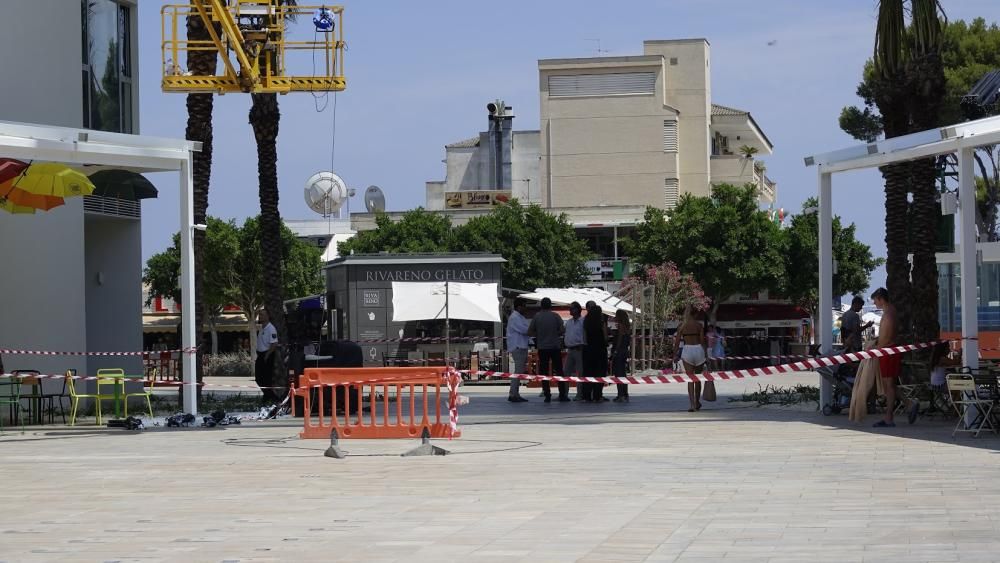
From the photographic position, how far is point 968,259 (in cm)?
1666

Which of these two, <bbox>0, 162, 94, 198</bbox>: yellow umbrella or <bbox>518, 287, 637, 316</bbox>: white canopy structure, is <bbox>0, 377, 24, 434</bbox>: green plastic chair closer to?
<bbox>0, 162, 94, 198</bbox>: yellow umbrella

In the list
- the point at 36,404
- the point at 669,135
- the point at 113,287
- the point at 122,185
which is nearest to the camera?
the point at 36,404

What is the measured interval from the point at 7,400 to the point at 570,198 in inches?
2749

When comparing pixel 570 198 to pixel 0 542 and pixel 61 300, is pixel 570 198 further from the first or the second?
pixel 0 542

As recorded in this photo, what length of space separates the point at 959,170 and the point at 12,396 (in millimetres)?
12350

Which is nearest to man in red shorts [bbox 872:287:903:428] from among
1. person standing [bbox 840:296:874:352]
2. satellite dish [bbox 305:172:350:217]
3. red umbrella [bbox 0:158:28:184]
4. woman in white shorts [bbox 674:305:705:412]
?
woman in white shorts [bbox 674:305:705:412]

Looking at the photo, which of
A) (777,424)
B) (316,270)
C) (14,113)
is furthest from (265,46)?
(316,270)

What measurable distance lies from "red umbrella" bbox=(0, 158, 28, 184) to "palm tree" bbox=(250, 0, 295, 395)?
6.06m

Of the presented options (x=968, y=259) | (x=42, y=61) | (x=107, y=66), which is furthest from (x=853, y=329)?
(x=107, y=66)

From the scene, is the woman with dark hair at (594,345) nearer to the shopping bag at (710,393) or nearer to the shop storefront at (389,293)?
the shopping bag at (710,393)

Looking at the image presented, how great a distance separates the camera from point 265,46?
2366cm

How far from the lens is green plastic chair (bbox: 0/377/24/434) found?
19.1 metres

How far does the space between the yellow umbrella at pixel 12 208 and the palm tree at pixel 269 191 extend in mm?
5180

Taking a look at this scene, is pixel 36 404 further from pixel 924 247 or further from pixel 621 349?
pixel 924 247
